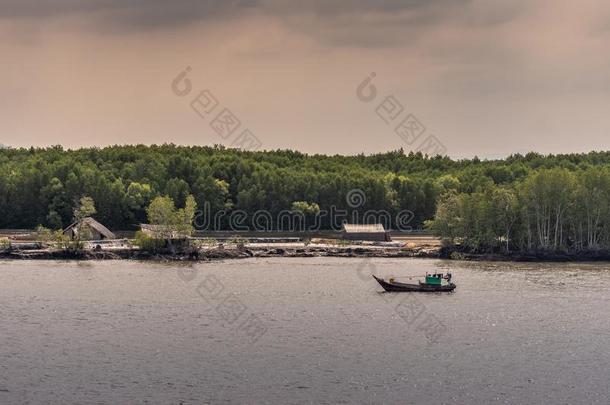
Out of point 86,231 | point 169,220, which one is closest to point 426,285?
point 169,220

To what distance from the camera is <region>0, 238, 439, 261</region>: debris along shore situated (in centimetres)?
10062

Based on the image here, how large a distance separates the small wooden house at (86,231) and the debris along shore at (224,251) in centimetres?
158

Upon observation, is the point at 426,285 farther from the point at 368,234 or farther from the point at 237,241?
the point at 368,234

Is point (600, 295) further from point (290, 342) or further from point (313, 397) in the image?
point (313, 397)

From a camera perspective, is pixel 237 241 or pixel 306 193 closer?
pixel 237 241

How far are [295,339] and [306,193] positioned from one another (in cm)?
8904

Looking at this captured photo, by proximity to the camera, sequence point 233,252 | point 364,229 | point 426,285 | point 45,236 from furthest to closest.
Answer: point 364,229
point 45,236
point 233,252
point 426,285

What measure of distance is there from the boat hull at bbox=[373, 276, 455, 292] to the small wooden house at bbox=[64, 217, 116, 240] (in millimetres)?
41471

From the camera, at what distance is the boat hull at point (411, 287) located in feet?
251

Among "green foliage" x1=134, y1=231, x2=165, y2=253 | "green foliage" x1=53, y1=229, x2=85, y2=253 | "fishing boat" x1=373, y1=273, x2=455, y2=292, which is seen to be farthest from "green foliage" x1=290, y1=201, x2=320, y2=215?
"fishing boat" x1=373, y1=273, x2=455, y2=292

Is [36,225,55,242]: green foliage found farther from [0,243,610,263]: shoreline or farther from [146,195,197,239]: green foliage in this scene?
[146,195,197,239]: green foliage

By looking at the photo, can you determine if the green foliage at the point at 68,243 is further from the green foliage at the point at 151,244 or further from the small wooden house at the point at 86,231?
the green foliage at the point at 151,244

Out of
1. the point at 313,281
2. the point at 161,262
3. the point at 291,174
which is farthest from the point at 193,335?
the point at 291,174

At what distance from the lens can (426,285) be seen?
77375 mm
